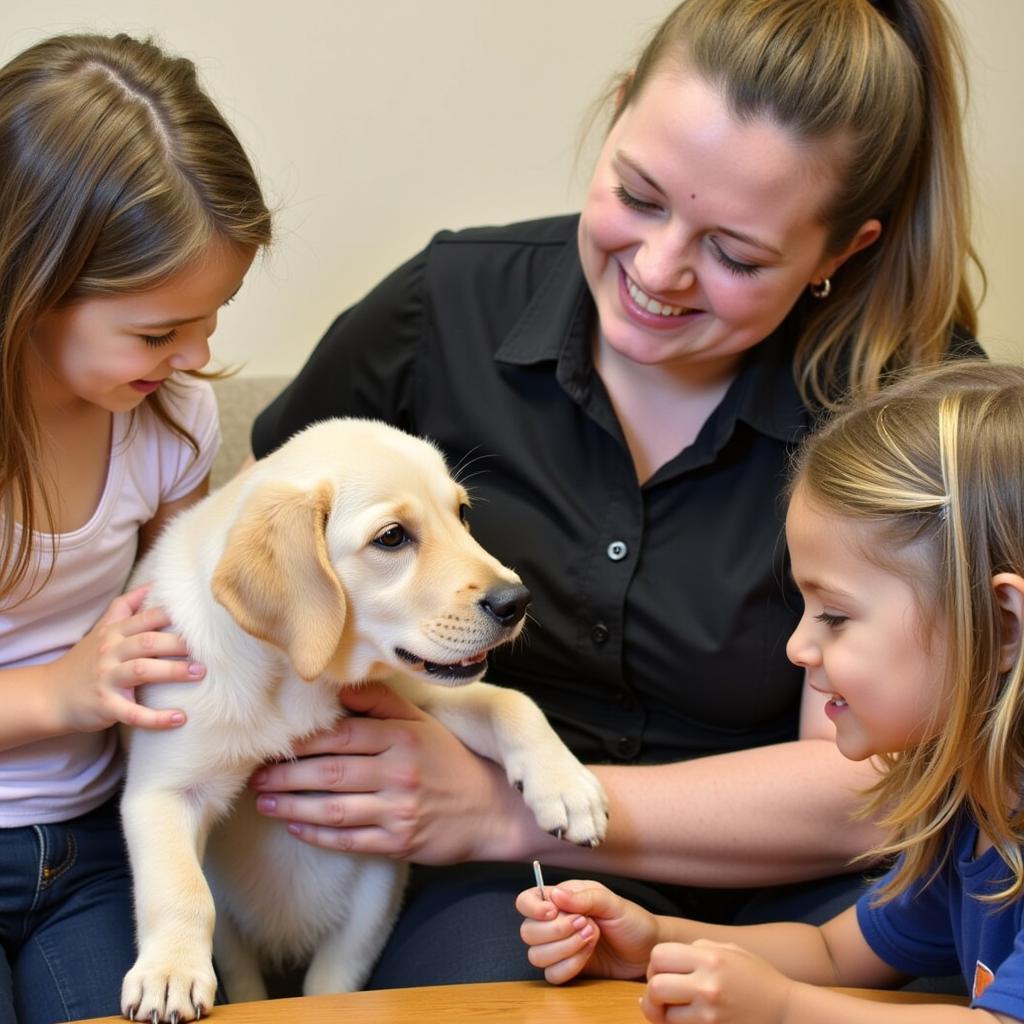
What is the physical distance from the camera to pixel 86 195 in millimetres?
1270

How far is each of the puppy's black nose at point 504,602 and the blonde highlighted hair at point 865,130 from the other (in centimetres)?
49

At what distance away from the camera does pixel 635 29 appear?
2.30 meters

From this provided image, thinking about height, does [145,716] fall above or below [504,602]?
below

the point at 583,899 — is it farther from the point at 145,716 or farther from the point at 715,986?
the point at 145,716

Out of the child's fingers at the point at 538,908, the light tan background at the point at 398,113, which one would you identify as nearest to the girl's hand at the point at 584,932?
the child's fingers at the point at 538,908

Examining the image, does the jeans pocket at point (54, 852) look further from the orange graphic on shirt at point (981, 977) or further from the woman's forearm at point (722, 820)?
the orange graphic on shirt at point (981, 977)

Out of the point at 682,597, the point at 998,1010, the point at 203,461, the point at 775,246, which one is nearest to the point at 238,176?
the point at 203,461

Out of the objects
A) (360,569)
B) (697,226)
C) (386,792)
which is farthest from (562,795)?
(697,226)

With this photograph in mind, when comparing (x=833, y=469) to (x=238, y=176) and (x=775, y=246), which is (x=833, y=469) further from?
(x=238, y=176)

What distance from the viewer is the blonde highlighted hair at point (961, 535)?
977mm

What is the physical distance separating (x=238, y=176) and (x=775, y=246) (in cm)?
59

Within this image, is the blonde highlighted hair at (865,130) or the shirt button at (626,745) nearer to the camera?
the blonde highlighted hair at (865,130)

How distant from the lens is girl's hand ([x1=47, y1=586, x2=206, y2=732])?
1277mm

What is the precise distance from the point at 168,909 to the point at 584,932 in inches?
15.3
